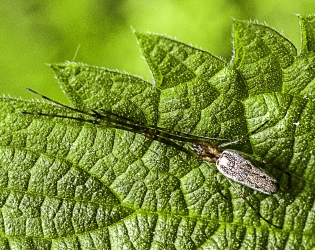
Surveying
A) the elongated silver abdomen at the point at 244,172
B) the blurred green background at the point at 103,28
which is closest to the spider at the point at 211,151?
the elongated silver abdomen at the point at 244,172

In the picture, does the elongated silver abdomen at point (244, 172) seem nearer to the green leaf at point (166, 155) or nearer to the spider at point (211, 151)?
the spider at point (211, 151)

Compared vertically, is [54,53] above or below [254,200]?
above

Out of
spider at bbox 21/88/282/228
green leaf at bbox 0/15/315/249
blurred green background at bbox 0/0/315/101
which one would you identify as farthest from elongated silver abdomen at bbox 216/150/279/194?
blurred green background at bbox 0/0/315/101

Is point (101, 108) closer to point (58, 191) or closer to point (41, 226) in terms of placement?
point (58, 191)

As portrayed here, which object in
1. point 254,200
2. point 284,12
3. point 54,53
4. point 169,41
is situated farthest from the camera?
point 54,53

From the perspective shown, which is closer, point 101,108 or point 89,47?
point 101,108

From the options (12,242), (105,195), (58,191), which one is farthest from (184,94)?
(12,242)

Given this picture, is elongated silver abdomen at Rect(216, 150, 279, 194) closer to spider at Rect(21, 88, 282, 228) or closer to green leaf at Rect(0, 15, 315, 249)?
spider at Rect(21, 88, 282, 228)

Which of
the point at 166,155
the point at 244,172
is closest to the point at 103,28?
the point at 166,155

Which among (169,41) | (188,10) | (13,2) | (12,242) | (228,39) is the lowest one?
(12,242)
